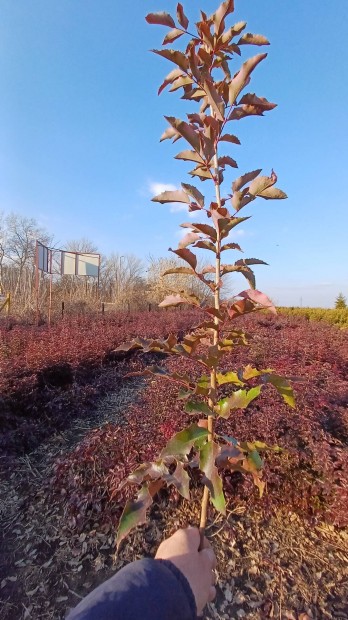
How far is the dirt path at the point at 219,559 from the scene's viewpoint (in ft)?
5.72

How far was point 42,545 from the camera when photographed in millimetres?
2104

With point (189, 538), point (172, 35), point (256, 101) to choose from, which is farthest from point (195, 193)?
point (189, 538)

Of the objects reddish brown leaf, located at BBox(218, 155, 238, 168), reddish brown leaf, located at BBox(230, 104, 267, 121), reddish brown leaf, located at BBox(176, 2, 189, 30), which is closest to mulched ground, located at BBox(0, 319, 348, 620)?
reddish brown leaf, located at BBox(218, 155, 238, 168)

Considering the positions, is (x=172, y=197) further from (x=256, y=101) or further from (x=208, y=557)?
(x=208, y=557)

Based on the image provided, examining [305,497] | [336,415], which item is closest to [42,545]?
[305,497]

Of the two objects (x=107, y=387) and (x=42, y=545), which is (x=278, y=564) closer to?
(x=42, y=545)

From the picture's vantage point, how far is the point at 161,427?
2645mm

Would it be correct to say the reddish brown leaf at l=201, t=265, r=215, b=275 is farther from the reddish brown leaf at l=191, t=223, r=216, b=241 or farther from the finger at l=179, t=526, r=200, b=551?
the finger at l=179, t=526, r=200, b=551

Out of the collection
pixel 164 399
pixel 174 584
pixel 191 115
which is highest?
pixel 191 115

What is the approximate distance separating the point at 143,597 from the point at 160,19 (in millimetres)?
1374

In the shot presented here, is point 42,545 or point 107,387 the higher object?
point 107,387

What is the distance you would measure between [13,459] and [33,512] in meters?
0.69

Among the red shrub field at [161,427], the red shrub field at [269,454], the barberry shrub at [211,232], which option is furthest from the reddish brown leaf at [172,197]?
the red shrub field at [269,454]

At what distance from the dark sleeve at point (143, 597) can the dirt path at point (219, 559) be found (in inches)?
52.1
